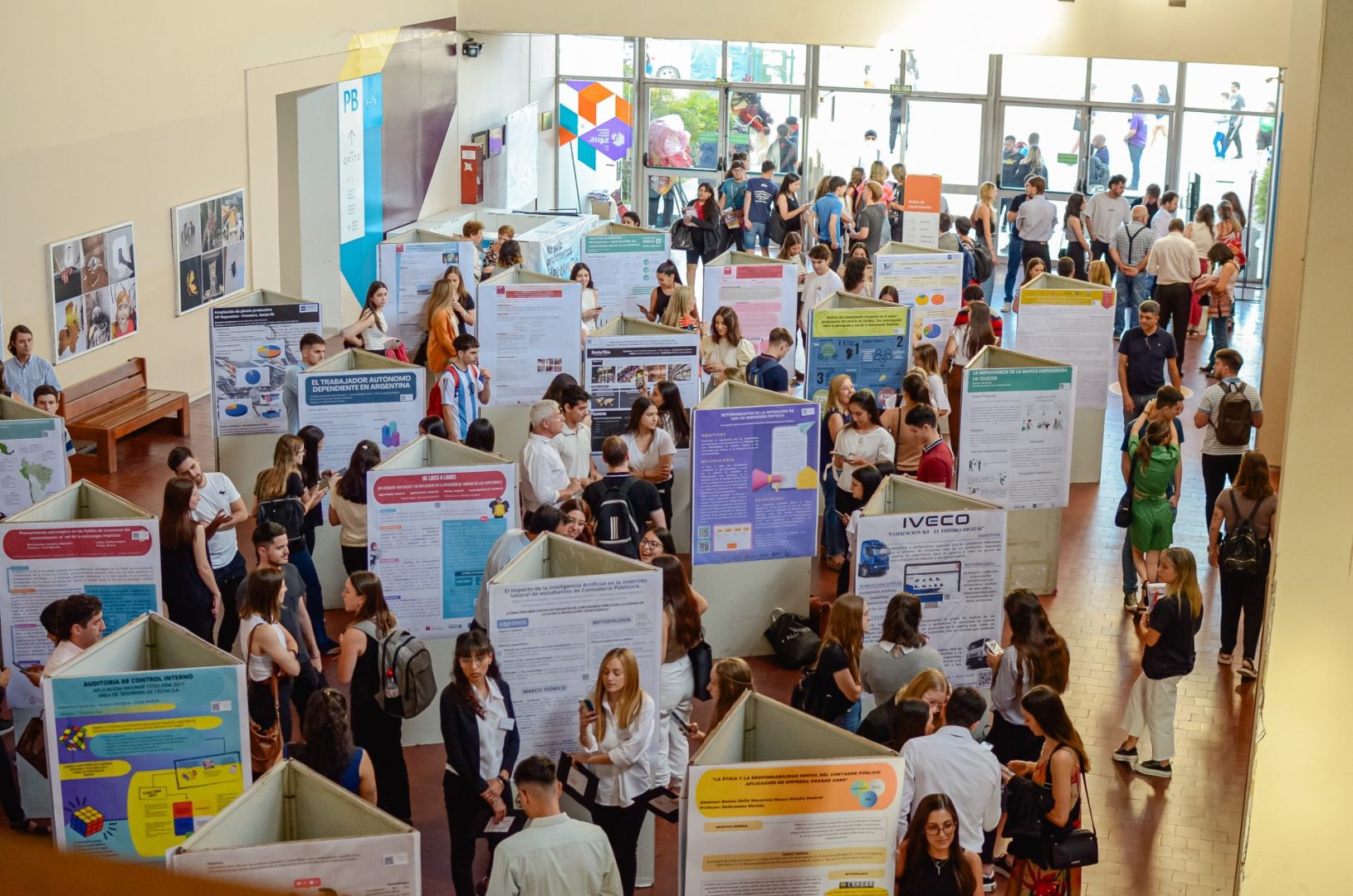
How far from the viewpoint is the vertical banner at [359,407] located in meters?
9.13

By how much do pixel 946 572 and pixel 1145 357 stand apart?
5175 millimetres

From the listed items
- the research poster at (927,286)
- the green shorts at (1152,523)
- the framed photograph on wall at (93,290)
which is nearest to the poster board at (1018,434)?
the green shorts at (1152,523)

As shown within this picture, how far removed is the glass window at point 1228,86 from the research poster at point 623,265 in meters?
11.1

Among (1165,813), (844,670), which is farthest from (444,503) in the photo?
(1165,813)

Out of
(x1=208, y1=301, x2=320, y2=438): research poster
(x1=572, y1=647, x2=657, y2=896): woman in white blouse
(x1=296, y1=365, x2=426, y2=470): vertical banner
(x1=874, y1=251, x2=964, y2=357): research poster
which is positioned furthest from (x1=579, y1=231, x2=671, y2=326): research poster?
(x1=572, y1=647, x2=657, y2=896): woman in white blouse

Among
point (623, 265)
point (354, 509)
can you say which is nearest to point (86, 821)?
point (354, 509)

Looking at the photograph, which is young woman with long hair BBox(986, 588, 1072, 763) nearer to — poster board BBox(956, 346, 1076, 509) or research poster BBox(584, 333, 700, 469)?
poster board BBox(956, 346, 1076, 509)

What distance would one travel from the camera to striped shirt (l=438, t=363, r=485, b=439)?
409 inches

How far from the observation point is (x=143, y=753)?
533cm

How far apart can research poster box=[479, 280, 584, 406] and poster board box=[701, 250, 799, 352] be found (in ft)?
5.53

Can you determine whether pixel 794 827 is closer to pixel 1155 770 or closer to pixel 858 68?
pixel 1155 770

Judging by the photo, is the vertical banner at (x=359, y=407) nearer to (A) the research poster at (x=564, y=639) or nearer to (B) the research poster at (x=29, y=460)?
(B) the research poster at (x=29, y=460)

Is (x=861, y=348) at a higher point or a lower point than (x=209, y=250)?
lower

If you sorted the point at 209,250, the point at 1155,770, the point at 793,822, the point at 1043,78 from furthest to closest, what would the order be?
the point at 1043,78
the point at 209,250
the point at 1155,770
the point at 793,822
